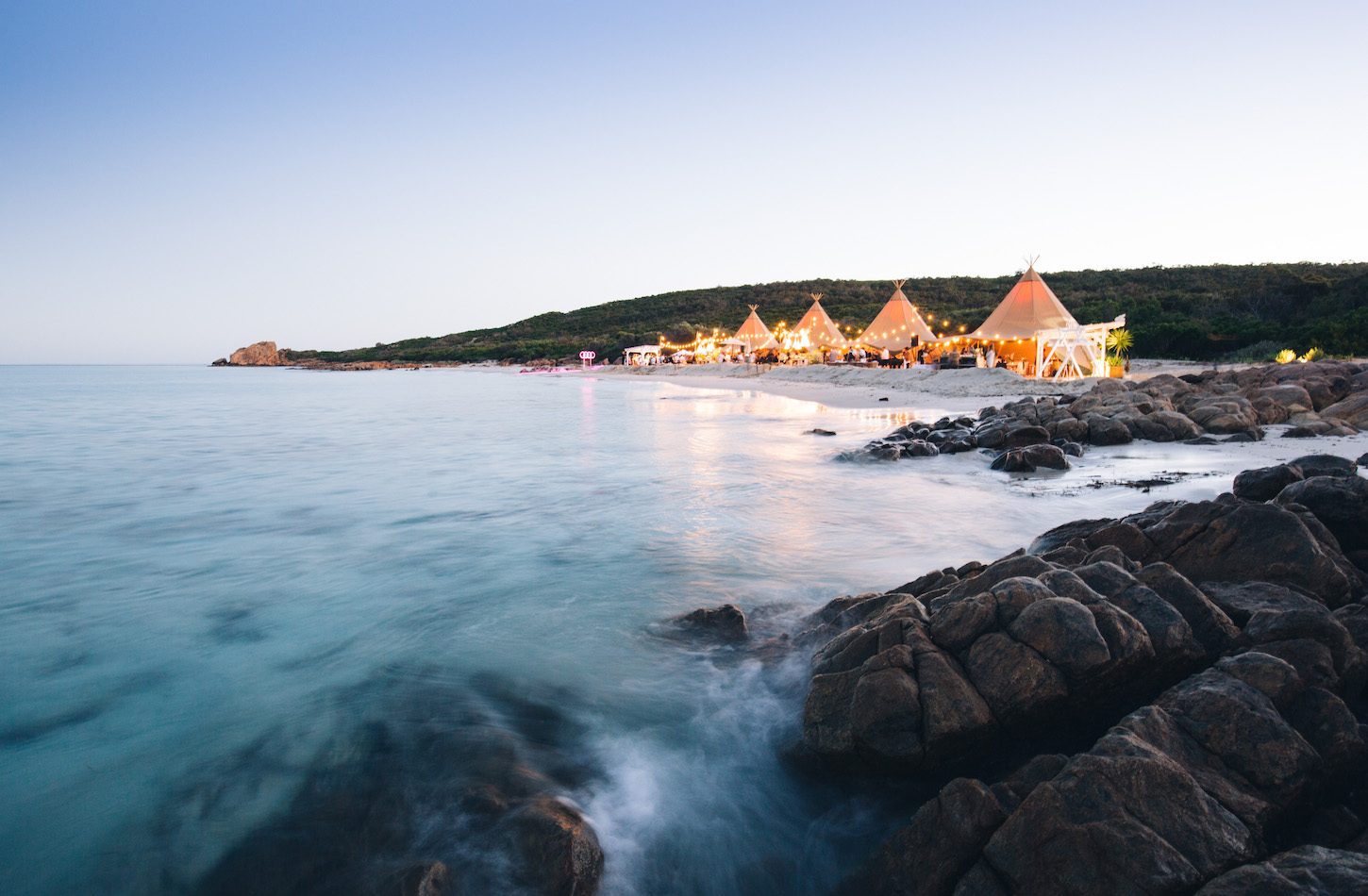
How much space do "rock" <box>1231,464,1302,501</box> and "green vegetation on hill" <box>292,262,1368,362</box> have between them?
1268 inches

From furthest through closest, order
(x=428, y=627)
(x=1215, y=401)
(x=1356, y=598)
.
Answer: (x=1215, y=401), (x=428, y=627), (x=1356, y=598)

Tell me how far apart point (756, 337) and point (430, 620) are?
193 ft

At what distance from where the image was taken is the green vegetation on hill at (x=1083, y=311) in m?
35.5

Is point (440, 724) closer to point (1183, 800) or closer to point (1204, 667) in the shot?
point (1183, 800)

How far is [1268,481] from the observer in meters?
6.34

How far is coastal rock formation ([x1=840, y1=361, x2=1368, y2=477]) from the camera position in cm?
1491

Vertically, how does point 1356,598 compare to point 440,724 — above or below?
above

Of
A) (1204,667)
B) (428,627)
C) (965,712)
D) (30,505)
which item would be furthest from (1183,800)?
(30,505)

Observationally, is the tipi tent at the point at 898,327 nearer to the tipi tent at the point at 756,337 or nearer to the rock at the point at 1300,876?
the tipi tent at the point at 756,337

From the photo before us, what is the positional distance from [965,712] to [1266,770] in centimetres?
122

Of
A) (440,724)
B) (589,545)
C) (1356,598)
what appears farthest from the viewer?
(589,545)

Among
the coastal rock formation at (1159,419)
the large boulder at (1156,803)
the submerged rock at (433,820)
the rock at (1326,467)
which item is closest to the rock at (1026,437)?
the coastal rock formation at (1159,419)

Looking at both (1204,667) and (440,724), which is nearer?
(1204,667)

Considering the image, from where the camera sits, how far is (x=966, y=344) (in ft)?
141
